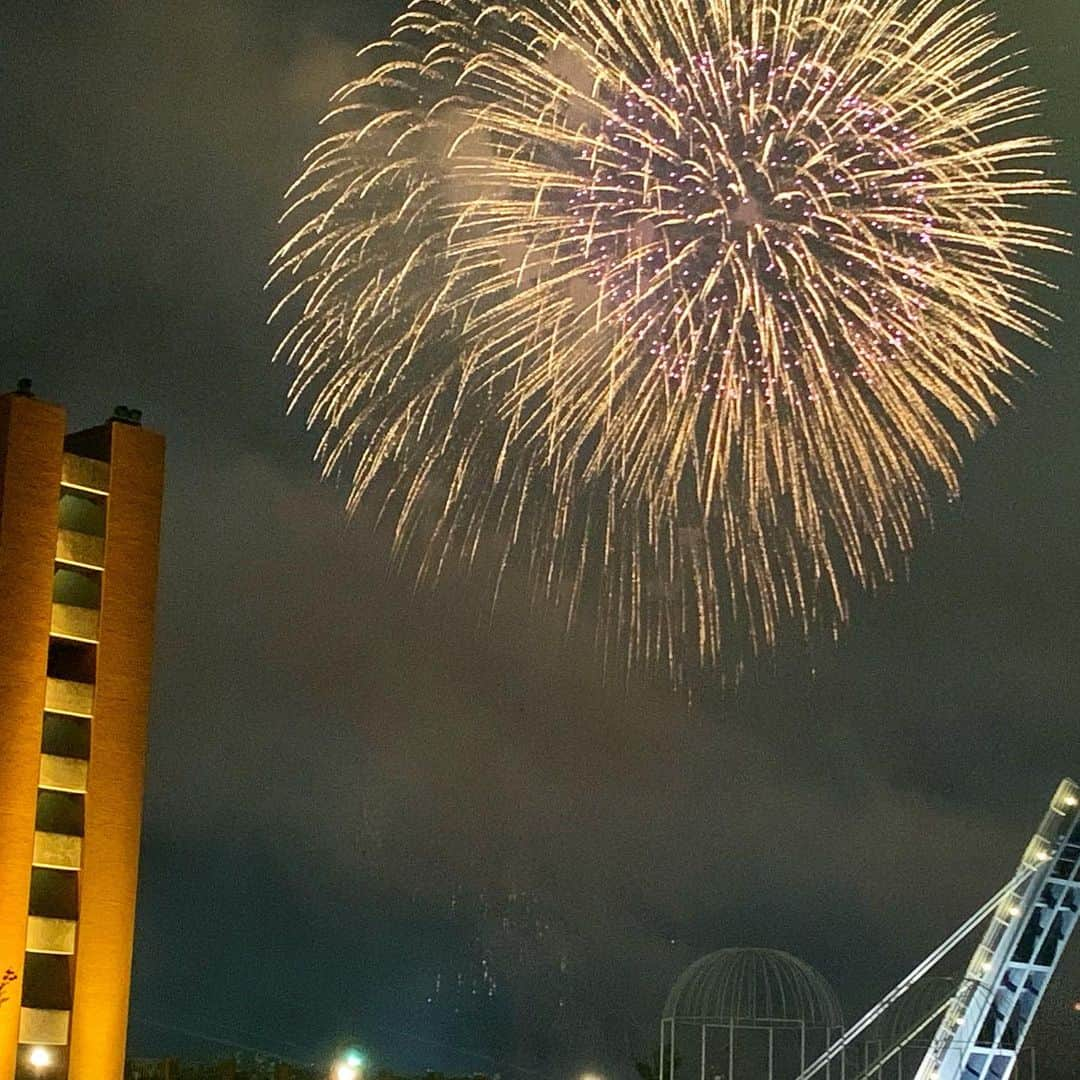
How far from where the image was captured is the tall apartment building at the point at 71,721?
158ft

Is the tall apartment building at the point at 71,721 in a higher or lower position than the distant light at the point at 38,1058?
higher

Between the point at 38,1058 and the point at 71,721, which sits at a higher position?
the point at 71,721

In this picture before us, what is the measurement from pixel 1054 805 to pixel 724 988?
36.7ft

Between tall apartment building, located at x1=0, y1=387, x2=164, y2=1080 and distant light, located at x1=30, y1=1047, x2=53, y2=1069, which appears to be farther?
tall apartment building, located at x1=0, y1=387, x2=164, y2=1080

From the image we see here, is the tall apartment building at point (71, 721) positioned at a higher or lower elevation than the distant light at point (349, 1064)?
higher

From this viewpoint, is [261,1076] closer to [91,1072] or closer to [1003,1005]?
[91,1072]

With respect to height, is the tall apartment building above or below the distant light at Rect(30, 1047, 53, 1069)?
above

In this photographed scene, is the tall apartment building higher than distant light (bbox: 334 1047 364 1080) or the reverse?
higher

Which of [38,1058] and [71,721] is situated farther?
[71,721]

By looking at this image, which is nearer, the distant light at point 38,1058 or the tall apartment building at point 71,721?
the distant light at point 38,1058

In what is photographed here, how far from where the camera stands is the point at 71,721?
51.2 metres

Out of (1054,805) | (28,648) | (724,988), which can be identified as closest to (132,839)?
(28,648)

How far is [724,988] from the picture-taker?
52031mm

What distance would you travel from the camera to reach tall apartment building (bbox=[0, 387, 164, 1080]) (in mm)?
48062
